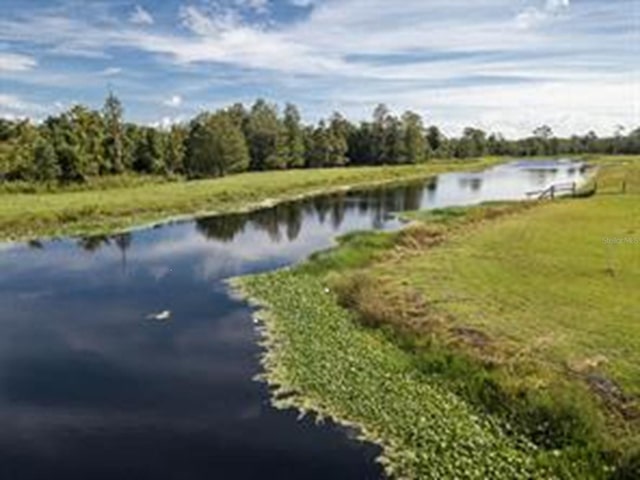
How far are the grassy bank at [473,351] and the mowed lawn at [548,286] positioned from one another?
0.26 ft

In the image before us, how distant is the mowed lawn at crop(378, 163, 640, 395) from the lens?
21219mm

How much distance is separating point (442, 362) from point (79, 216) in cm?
4221

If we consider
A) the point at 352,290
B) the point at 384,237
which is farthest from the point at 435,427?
the point at 384,237

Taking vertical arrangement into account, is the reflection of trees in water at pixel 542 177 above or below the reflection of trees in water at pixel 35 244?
below

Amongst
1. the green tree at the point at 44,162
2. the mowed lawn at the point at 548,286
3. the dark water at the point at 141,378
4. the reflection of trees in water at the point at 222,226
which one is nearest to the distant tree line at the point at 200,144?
the green tree at the point at 44,162

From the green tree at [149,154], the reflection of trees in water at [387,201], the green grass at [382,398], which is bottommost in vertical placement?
the reflection of trees in water at [387,201]

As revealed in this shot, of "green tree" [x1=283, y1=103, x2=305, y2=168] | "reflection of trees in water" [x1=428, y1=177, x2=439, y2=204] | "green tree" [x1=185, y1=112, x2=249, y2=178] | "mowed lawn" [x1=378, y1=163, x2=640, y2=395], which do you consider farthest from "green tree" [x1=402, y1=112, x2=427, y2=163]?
"mowed lawn" [x1=378, y1=163, x2=640, y2=395]

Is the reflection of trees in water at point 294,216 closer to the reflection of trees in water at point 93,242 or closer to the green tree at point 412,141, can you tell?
the reflection of trees in water at point 93,242

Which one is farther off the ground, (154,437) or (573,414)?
(573,414)

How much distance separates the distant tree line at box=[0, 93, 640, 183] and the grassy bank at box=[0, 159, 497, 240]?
5713 mm

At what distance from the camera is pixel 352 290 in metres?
30.0

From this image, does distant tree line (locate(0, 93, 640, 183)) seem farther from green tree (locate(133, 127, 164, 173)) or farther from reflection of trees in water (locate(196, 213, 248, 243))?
reflection of trees in water (locate(196, 213, 248, 243))

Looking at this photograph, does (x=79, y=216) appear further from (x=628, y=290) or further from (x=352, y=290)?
(x=628, y=290)

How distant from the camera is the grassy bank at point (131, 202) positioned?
175 ft
